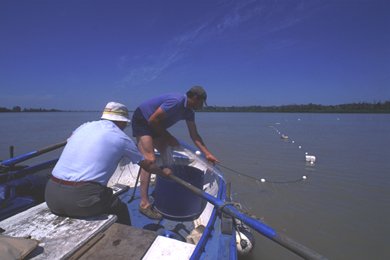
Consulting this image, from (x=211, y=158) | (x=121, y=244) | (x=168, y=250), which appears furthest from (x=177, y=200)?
(x=121, y=244)

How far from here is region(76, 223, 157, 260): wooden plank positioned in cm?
204

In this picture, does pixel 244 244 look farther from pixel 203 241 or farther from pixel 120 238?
pixel 120 238

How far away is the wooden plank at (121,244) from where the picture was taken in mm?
2045

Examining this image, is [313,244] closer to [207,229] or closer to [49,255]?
[207,229]

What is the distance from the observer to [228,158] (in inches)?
474

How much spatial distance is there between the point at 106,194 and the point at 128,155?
1.57 feet

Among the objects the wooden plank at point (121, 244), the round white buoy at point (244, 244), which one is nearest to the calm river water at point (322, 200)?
the round white buoy at point (244, 244)

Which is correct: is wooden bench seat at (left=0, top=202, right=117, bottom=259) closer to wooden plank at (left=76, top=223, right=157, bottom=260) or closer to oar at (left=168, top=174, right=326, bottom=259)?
wooden plank at (left=76, top=223, right=157, bottom=260)

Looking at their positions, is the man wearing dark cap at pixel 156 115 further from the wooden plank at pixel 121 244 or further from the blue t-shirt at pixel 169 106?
the wooden plank at pixel 121 244

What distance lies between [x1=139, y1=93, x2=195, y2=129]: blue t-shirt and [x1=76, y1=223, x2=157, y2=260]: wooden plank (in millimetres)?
1695

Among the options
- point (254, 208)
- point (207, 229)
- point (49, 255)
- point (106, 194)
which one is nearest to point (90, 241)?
point (49, 255)

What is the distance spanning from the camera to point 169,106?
3.41m

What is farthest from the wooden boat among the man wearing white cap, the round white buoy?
the round white buoy

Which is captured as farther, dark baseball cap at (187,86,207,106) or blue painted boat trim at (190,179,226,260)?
dark baseball cap at (187,86,207,106)
